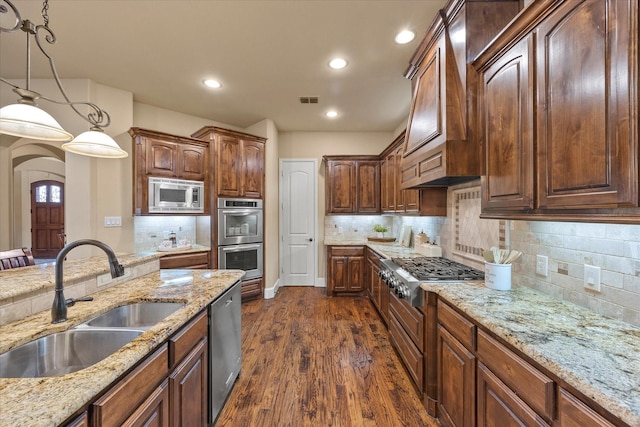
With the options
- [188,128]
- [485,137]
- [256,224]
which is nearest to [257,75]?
[188,128]

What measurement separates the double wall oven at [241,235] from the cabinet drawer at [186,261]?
213 mm

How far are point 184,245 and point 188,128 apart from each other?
188 centimetres

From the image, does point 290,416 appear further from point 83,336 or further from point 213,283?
point 83,336

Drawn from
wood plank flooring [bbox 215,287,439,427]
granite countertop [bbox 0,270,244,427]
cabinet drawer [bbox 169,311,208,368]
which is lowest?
wood plank flooring [bbox 215,287,439,427]

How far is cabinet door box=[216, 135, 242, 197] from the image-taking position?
3855 millimetres

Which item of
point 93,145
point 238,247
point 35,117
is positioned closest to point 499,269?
point 35,117

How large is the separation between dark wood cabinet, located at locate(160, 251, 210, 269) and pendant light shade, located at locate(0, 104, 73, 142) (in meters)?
1.98

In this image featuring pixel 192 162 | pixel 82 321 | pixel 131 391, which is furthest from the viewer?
pixel 192 162

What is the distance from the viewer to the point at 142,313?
1622mm

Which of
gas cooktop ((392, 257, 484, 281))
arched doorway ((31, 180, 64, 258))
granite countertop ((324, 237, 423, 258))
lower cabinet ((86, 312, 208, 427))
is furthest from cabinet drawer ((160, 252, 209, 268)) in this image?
arched doorway ((31, 180, 64, 258))

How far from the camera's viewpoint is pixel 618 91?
92 cm

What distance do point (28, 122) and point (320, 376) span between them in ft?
8.67

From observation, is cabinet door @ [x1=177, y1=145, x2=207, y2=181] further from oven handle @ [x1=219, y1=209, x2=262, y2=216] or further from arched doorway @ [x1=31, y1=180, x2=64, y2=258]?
arched doorway @ [x1=31, y1=180, x2=64, y2=258]

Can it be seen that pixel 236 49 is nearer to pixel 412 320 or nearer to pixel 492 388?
pixel 412 320
